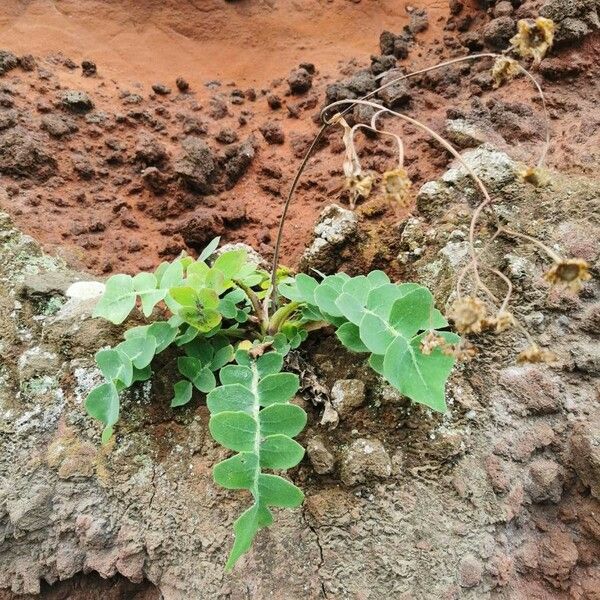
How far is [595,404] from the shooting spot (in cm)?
167

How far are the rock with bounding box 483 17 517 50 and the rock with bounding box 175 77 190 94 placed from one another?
1.44 meters

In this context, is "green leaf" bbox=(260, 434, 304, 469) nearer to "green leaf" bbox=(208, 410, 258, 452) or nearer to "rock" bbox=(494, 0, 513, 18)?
"green leaf" bbox=(208, 410, 258, 452)

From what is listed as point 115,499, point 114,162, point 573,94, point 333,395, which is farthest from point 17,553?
point 573,94

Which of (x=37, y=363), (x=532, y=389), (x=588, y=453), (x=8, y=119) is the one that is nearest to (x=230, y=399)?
(x=37, y=363)

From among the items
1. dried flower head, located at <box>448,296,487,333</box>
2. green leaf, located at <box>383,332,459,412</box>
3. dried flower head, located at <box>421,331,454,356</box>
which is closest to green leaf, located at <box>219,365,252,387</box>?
green leaf, located at <box>383,332,459,412</box>

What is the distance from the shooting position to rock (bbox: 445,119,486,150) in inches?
89.0

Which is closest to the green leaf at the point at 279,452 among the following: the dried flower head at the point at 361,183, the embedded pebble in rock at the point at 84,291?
the dried flower head at the point at 361,183

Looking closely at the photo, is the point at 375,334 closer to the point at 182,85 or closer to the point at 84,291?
the point at 84,291

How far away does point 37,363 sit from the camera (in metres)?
A: 1.87

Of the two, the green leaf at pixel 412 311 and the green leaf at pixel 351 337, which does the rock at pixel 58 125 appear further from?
the green leaf at pixel 412 311

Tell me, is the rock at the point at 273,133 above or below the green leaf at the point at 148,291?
above

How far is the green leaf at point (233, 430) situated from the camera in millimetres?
1373

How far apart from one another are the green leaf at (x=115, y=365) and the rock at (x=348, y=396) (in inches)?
22.8

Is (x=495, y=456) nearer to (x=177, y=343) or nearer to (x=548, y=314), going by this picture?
(x=548, y=314)
